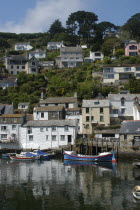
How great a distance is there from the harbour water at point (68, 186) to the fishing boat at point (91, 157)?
1.44 meters

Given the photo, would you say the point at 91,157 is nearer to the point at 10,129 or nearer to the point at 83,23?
the point at 10,129

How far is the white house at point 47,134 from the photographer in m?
62.8

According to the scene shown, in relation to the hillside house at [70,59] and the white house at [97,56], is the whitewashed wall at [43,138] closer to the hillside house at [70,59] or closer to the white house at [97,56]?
the hillside house at [70,59]

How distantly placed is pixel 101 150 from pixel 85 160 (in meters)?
4.88

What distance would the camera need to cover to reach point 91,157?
53.4 metres

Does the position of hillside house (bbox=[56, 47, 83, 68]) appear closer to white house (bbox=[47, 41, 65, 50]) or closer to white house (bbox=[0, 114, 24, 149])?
white house (bbox=[47, 41, 65, 50])

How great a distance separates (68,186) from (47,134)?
2737 cm

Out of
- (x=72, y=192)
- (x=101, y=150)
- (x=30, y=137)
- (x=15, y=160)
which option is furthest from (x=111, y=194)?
(x=30, y=137)

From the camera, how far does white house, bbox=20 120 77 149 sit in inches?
2472

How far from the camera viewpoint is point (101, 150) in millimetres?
57406

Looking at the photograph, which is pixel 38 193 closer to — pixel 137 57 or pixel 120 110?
pixel 120 110

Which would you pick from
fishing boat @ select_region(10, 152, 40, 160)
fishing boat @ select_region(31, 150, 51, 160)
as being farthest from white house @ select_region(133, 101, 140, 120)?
fishing boat @ select_region(10, 152, 40, 160)

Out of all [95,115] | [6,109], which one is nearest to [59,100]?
[95,115]

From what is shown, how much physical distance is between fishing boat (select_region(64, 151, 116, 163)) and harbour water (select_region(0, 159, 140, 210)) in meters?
1.44
